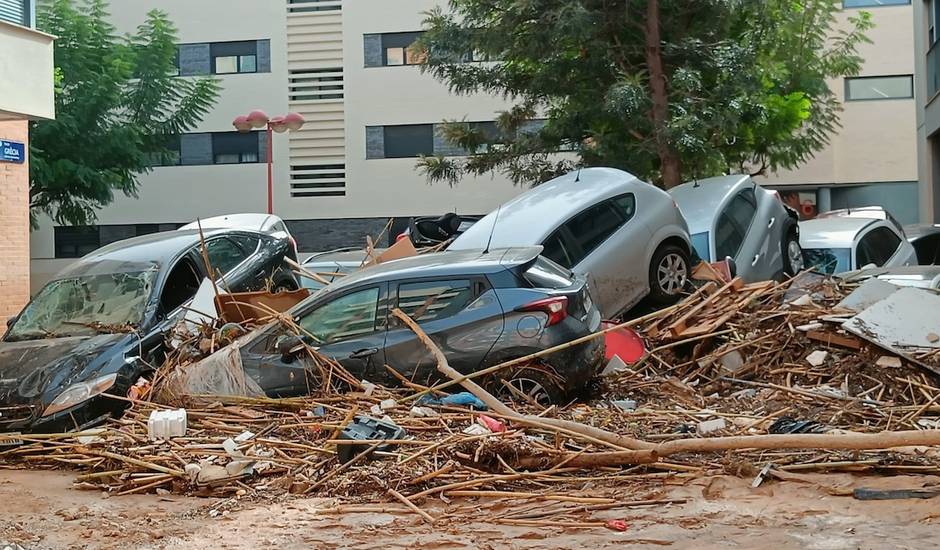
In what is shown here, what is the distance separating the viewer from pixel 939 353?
9320mm

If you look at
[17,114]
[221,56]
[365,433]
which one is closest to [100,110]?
[221,56]

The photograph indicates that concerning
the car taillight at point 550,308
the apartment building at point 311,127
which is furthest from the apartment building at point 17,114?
the apartment building at point 311,127

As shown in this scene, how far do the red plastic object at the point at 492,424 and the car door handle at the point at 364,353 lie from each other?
1516 millimetres

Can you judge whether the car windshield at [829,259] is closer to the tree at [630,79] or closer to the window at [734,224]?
the window at [734,224]

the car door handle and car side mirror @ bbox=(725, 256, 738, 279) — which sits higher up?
car side mirror @ bbox=(725, 256, 738, 279)

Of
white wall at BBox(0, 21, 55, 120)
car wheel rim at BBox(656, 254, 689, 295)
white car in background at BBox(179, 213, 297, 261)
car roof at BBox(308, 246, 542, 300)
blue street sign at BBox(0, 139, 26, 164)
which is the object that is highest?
white wall at BBox(0, 21, 55, 120)

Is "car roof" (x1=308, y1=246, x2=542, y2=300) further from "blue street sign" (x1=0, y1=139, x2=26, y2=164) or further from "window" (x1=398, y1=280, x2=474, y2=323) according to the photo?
"blue street sign" (x1=0, y1=139, x2=26, y2=164)

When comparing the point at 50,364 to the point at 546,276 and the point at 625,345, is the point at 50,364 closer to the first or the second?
the point at 546,276

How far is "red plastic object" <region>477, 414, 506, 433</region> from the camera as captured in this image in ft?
26.0

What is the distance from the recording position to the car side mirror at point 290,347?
9328 mm

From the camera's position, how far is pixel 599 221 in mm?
12078

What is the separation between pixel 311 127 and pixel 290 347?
26.2m

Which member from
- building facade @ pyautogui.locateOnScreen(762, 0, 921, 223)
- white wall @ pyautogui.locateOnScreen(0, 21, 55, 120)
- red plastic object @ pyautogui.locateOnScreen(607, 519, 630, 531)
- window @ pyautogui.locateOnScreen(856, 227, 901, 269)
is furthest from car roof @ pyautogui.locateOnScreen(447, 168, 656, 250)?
building facade @ pyautogui.locateOnScreen(762, 0, 921, 223)

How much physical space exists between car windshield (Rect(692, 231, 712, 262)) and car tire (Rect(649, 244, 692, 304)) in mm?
945
